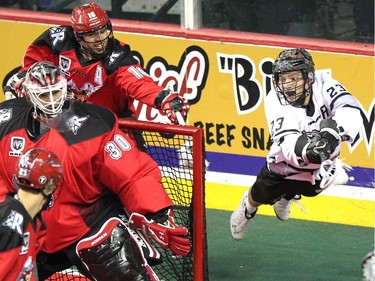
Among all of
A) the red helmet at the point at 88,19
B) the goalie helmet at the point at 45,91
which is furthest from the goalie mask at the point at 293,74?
the goalie helmet at the point at 45,91

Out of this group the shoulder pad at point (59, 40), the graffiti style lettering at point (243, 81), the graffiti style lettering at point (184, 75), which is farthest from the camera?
the graffiti style lettering at point (184, 75)

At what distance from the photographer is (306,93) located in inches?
240

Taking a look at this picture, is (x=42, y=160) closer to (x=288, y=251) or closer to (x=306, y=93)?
(x=306, y=93)

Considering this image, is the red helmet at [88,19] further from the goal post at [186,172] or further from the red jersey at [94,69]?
the goal post at [186,172]

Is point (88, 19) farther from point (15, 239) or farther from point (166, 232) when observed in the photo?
point (15, 239)

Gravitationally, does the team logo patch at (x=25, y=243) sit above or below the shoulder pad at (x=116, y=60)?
above

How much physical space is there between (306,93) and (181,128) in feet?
2.77

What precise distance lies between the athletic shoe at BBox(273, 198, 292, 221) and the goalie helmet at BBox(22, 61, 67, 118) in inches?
73.2

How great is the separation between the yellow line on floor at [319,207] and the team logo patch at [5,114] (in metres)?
2.31

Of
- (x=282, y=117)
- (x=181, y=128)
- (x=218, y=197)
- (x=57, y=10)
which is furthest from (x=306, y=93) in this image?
(x=57, y=10)

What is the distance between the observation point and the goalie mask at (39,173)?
14.8 feet

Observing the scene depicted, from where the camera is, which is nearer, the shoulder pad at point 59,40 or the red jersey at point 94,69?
the red jersey at point 94,69

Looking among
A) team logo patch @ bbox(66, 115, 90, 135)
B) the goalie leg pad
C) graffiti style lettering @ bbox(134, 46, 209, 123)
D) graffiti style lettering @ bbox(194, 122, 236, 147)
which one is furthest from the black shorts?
team logo patch @ bbox(66, 115, 90, 135)

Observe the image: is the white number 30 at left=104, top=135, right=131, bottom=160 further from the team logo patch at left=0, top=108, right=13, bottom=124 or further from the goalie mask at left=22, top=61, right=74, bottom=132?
the team logo patch at left=0, top=108, right=13, bottom=124
